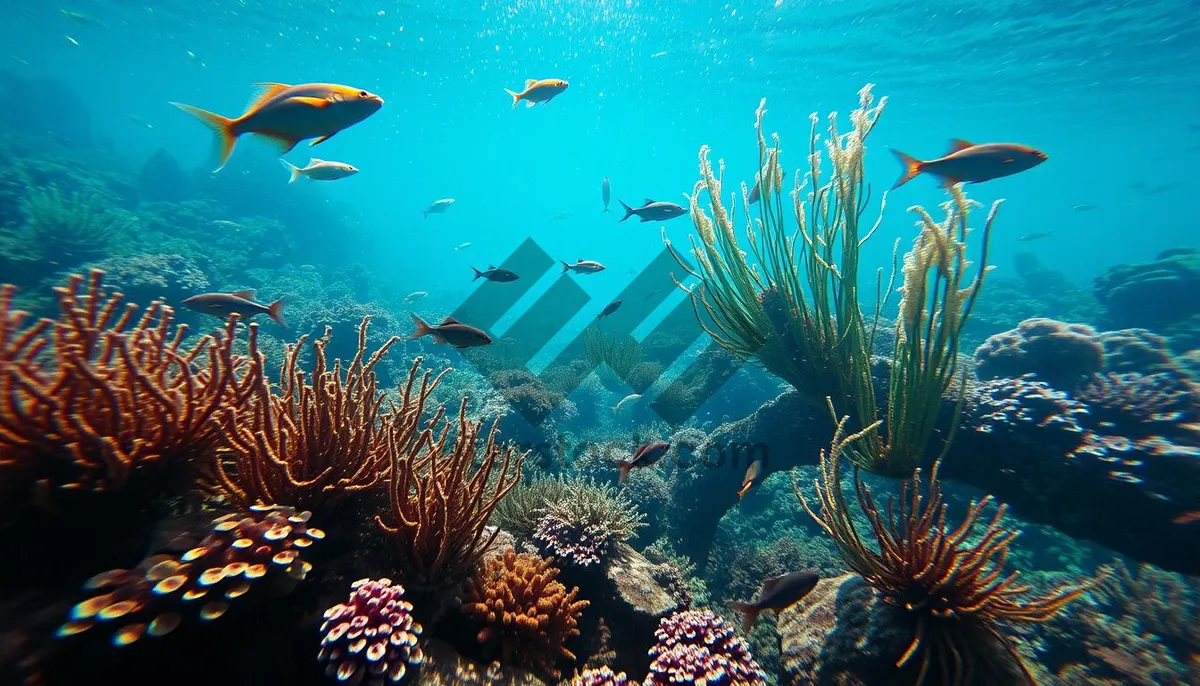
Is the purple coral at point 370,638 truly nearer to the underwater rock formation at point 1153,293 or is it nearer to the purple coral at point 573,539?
the purple coral at point 573,539

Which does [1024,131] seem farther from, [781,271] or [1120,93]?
[781,271]

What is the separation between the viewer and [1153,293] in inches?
520

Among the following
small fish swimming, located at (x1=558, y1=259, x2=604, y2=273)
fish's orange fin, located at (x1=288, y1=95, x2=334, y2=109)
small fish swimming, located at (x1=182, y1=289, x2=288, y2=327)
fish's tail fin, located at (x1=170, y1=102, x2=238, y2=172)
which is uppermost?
small fish swimming, located at (x1=558, y1=259, x2=604, y2=273)

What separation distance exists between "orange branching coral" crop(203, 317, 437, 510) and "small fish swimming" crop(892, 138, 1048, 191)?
456 cm

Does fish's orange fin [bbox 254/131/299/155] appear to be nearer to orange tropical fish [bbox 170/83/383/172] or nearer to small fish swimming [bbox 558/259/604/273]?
orange tropical fish [bbox 170/83/383/172]

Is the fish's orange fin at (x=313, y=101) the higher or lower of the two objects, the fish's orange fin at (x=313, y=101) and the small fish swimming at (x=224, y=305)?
the higher

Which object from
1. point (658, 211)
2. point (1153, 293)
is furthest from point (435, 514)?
point (1153, 293)

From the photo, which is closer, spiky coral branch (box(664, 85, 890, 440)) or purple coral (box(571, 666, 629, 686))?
purple coral (box(571, 666, 629, 686))

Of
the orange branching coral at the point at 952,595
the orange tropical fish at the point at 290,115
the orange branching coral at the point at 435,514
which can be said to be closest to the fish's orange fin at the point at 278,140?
the orange tropical fish at the point at 290,115

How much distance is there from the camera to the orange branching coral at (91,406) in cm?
177

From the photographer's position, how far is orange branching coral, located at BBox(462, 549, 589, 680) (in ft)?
8.17

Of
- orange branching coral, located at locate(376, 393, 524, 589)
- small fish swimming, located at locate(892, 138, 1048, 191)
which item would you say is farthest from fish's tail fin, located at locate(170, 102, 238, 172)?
small fish swimming, located at locate(892, 138, 1048, 191)

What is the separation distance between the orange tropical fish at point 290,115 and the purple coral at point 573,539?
3.34 meters

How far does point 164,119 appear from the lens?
103 meters
